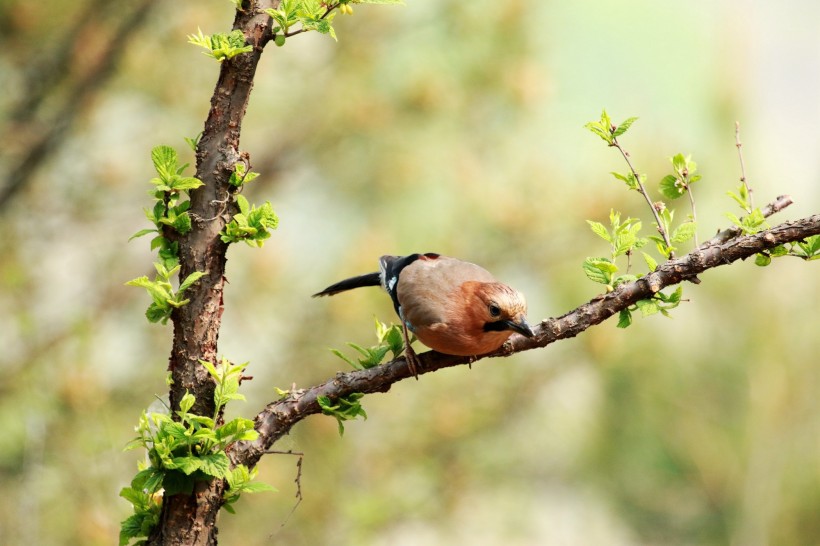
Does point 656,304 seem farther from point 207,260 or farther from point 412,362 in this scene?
point 207,260

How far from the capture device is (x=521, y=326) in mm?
2191

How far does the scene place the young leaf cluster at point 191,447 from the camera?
174 cm

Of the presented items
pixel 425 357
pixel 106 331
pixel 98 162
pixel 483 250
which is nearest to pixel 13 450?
pixel 106 331

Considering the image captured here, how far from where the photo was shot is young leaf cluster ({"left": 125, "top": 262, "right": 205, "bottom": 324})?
1764 mm

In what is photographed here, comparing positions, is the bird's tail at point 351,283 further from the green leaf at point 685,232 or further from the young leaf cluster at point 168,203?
the green leaf at point 685,232

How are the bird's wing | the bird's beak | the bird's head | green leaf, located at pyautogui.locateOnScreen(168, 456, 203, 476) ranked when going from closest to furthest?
1. green leaf, located at pyautogui.locateOnScreen(168, 456, 203, 476)
2. the bird's beak
3. the bird's head
4. the bird's wing

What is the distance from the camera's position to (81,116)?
4703 millimetres

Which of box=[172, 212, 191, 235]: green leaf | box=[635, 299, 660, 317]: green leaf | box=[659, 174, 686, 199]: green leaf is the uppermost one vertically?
box=[172, 212, 191, 235]: green leaf

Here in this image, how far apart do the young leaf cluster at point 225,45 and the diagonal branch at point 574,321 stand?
0.68 meters

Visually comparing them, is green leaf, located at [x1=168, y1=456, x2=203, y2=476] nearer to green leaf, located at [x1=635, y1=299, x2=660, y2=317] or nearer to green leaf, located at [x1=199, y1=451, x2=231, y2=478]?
green leaf, located at [x1=199, y1=451, x2=231, y2=478]

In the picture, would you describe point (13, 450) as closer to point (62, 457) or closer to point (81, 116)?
point (62, 457)

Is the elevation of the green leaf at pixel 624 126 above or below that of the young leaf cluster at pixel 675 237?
above

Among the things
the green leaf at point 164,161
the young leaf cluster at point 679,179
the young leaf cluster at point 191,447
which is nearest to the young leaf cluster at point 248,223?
the green leaf at point 164,161

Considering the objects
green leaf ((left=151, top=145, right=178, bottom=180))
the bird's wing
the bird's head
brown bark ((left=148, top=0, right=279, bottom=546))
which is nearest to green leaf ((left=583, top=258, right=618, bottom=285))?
the bird's head
